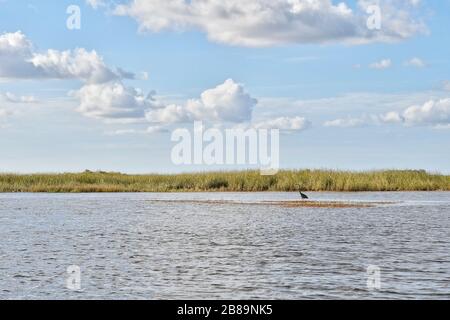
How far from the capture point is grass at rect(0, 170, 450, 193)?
194 ft

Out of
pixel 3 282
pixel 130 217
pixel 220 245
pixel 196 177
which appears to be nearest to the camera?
pixel 3 282

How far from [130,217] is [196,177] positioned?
28015 mm

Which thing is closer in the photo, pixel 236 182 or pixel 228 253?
pixel 228 253

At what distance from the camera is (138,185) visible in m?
67.9

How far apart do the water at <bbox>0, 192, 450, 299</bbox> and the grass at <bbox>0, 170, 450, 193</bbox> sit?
20.5 meters

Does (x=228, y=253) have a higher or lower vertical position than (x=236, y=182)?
lower

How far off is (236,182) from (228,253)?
39425 millimetres

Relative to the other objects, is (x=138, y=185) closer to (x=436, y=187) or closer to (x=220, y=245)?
(x=436, y=187)

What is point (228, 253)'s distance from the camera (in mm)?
22062

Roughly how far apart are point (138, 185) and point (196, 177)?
6580 millimetres

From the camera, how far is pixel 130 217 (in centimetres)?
3622
